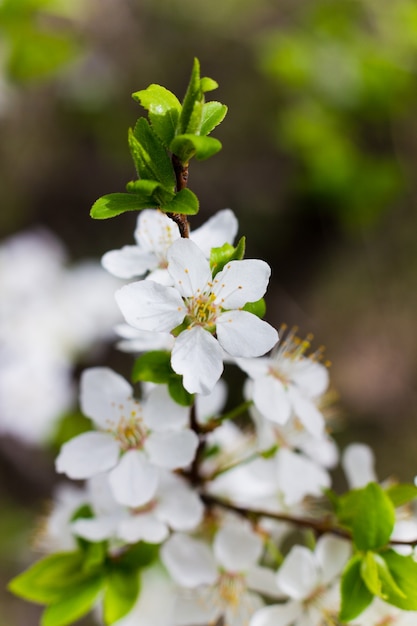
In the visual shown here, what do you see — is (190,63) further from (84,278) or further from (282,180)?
(84,278)

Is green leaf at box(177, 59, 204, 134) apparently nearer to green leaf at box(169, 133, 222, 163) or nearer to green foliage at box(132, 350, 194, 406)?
green leaf at box(169, 133, 222, 163)

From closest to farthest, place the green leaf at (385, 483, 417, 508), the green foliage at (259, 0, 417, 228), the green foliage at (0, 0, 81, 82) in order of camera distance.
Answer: the green leaf at (385, 483, 417, 508), the green foliage at (0, 0, 81, 82), the green foliage at (259, 0, 417, 228)

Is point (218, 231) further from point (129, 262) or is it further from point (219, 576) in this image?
point (219, 576)

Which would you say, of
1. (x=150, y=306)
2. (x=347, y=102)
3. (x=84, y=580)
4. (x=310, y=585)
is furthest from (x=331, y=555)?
(x=347, y=102)

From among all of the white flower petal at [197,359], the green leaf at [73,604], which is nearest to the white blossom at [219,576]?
the green leaf at [73,604]

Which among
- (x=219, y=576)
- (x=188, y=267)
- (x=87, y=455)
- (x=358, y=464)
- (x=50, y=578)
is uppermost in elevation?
(x=188, y=267)

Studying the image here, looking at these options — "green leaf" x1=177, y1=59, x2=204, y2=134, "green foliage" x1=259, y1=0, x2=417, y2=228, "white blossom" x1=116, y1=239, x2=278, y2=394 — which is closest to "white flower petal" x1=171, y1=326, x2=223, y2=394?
"white blossom" x1=116, y1=239, x2=278, y2=394

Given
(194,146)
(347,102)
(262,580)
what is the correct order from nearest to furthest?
(194,146), (262,580), (347,102)
